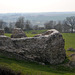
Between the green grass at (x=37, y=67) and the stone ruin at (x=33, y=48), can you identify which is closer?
the green grass at (x=37, y=67)

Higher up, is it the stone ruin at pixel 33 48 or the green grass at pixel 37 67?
the stone ruin at pixel 33 48

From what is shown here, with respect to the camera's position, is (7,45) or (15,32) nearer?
(7,45)

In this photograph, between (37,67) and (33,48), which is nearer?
(37,67)

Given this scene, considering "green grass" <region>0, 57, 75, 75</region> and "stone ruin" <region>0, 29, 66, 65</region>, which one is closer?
"green grass" <region>0, 57, 75, 75</region>

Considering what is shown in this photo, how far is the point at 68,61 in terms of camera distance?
2842 centimetres

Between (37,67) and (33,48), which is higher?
(33,48)

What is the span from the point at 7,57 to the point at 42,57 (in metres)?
6.96

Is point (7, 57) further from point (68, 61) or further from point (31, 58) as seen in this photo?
point (68, 61)

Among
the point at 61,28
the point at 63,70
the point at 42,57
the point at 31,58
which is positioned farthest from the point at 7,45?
the point at 61,28

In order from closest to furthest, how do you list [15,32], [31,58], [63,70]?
[63,70] → [31,58] → [15,32]

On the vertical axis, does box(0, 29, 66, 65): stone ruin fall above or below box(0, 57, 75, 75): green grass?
above

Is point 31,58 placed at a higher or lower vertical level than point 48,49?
lower

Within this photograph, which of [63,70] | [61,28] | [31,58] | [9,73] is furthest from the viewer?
[61,28]

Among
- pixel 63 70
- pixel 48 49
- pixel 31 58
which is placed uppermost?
pixel 48 49
